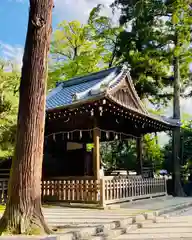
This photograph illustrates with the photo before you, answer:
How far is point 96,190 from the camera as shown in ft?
29.0

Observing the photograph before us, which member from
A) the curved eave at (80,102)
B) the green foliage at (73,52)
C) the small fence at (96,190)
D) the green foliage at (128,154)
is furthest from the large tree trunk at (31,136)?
the green foliage at (73,52)

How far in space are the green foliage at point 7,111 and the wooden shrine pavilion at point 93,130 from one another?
1243 millimetres

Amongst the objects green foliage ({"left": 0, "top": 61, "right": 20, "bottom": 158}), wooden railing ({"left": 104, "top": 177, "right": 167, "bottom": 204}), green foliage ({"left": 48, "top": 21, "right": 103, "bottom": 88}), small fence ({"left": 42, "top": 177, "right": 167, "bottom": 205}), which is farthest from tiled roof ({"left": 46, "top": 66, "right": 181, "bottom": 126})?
green foliage ({"left": 48, "top": 21, "right": 103, "bottom": 88})

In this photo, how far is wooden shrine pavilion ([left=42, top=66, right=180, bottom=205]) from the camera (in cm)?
890

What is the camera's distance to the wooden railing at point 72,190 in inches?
353

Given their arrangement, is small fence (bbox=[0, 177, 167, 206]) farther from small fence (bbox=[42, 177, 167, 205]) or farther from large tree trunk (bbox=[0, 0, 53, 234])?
large tree trunk (bbox=[0, 0, 53, 234])

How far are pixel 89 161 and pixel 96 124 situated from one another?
12.3 ft

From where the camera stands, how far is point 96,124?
9445mm

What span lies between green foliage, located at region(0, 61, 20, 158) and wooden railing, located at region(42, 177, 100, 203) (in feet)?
6.48

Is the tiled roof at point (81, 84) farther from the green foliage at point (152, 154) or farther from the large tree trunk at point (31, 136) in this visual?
the large tree trunk at point (31, 136)

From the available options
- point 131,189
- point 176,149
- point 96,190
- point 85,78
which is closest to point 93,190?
point 96,190

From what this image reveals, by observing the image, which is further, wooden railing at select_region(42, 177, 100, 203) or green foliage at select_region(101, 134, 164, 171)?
green foliage at select_region(101, 134, 164, 171)

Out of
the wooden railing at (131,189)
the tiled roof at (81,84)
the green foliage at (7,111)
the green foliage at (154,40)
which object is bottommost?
the wooden railing at (131,189)

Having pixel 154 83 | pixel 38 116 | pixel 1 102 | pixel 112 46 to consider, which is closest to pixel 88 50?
pixel 112 46
